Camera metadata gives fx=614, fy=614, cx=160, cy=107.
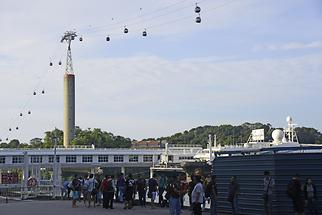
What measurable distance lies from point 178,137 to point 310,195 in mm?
167229

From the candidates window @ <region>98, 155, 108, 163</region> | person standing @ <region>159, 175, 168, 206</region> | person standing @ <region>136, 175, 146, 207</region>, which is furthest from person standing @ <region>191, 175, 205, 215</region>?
Result: window @ <region>98, 155, 108, 163</region>

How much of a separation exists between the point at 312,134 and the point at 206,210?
11959 cm

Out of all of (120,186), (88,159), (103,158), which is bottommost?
(120,186)

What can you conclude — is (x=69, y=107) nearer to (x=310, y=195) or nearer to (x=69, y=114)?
(x=69, y=114)

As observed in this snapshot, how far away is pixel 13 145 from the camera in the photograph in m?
162

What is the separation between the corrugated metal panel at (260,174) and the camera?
20.8m

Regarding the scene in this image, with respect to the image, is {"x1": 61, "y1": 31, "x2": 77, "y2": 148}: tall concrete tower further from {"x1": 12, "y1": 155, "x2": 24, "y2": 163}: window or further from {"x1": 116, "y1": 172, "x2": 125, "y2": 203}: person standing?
{"x1": 116, "y1": 172, "x2": 125, "y2": 203}: person standing

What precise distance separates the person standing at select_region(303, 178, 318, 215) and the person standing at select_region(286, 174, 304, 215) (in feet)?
1.56

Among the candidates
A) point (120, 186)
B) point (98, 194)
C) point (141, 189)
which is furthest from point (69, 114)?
point (141, 189)

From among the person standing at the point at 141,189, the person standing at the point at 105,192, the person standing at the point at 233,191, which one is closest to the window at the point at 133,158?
the person standing at the point at 141,189

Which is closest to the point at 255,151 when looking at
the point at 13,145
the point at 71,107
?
the point at 71,107

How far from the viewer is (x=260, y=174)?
71.6 ft

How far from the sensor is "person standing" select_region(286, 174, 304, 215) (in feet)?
62.8

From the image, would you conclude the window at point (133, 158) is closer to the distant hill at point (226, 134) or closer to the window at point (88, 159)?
the window at point (88, 159)
